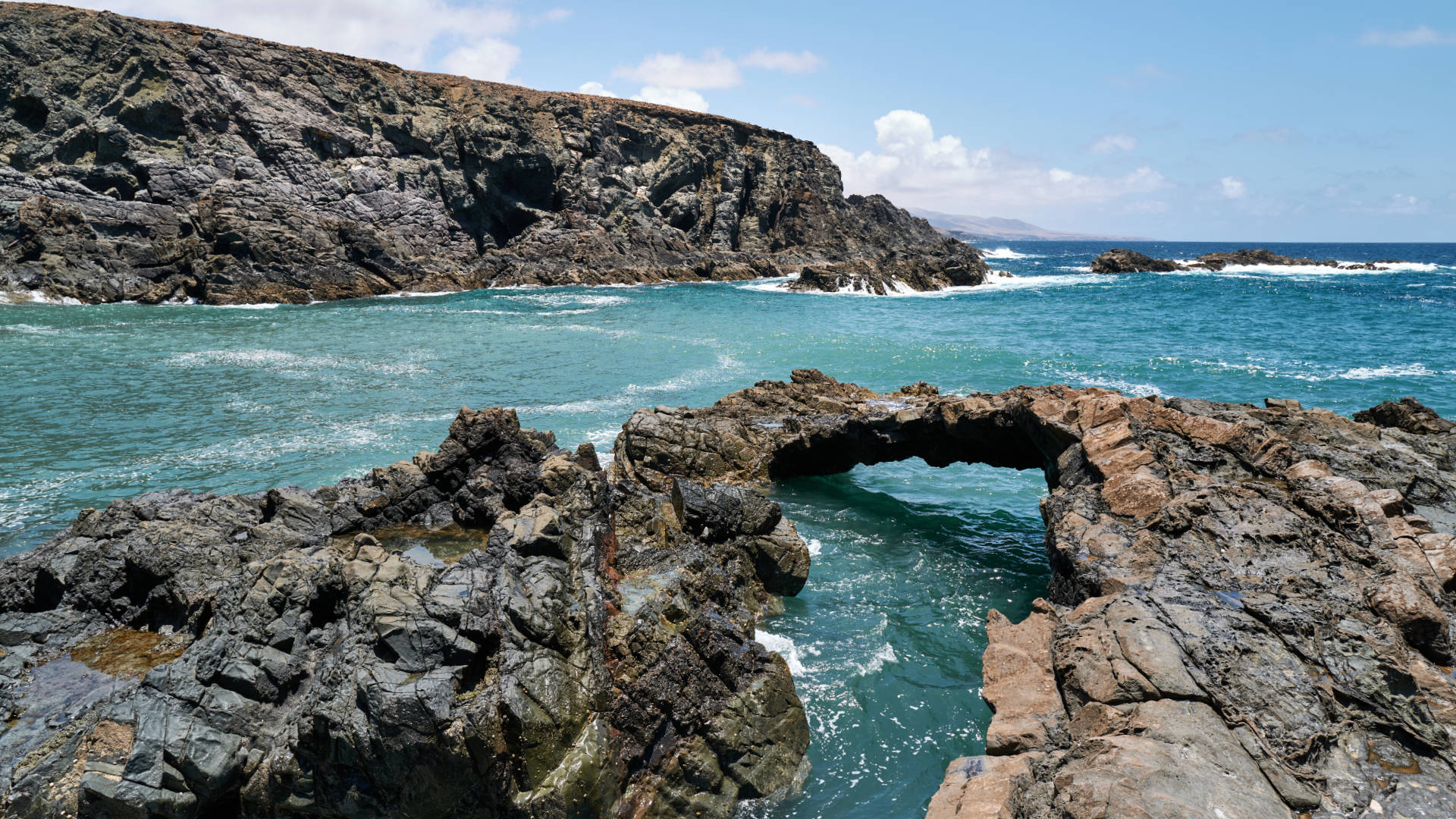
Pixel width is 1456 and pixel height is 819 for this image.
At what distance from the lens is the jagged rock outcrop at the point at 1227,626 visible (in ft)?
18.6

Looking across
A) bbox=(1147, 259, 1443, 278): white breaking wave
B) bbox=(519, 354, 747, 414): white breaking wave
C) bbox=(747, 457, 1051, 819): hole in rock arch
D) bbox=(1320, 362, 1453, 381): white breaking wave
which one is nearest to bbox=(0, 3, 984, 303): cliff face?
bbox=(1147, 259, 1443, 278): white breaking wave

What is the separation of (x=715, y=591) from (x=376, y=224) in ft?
209

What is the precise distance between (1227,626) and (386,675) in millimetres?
7948

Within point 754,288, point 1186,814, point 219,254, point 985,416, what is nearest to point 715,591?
point 1186,814

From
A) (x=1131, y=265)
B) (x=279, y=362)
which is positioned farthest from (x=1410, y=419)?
(x=1131, y=265)

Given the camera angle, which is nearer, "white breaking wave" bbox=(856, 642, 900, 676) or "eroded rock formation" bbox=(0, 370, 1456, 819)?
"eroded rock formation" bbox=(0, 370, 1456, 819)

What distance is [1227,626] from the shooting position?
23.5 ft

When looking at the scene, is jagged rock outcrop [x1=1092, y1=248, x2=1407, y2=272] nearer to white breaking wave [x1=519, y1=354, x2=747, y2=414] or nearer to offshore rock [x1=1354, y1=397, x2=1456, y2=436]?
white breaking wave [x1=519, y1=354, x2=747, y2=414]

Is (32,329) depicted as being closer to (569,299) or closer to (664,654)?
(569,299)

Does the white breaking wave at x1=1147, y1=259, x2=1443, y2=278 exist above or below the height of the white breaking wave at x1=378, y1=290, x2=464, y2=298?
above

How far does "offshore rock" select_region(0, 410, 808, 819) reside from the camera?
641 centimetres

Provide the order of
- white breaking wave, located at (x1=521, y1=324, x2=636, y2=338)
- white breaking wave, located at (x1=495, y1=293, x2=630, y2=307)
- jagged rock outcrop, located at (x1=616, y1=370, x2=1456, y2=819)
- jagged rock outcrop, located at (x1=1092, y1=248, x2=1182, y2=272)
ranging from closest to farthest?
jagged rock outcrop, located at (x1=616, y1=370, x2=1456, y2=819)
white breaking wave, located at (x1=521, y1=324, x2=636, y2=338)
white breaking wave, located at (x1=495, y1=293, x2=630, y2=307)
jagged rock outcrop, located at (x1=1092, y1=248, x2=1182, y2=272)

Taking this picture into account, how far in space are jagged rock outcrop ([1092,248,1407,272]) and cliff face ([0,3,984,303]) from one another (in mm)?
20764

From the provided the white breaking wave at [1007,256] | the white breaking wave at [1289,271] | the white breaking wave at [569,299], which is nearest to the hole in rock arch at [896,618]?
the white breaking wave at [569,299]
